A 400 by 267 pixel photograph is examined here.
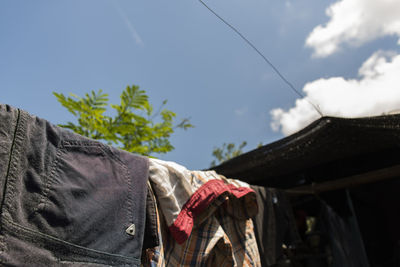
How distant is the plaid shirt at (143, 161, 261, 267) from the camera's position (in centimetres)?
127

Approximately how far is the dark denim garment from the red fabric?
22 cm

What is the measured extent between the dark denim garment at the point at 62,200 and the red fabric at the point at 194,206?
8.8 inches

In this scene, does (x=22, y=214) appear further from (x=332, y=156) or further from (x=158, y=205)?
(x=332, y=156)

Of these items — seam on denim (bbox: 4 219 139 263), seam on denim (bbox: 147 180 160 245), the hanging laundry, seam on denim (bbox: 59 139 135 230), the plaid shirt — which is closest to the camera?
seam on denim (bbox: 4 219 139 263)

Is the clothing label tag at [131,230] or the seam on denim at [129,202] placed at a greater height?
the seam on denim at [129,202]

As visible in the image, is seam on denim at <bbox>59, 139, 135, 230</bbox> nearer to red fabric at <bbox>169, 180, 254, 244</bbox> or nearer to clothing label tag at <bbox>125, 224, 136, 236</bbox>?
clothing label tag at <bbox>125, 224, 136, 236</bbox>

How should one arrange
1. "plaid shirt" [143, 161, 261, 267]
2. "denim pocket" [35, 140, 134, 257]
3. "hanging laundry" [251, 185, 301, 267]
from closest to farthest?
"denim pocket" [35, 140, 134, 257], "plaid shirt" [143, 161, 261, 267], "hanging laundry" [251, 185, 301, 267]

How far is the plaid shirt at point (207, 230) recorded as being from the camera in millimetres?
1268

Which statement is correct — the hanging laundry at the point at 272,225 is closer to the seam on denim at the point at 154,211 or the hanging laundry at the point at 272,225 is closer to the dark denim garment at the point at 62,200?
the seam on denim at the point at 154,211

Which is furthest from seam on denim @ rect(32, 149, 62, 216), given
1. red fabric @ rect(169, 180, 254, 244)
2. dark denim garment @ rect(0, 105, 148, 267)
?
red fabric @ rect(169, 180, 254, 244)

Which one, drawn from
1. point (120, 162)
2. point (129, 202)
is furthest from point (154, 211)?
point (120, 162)

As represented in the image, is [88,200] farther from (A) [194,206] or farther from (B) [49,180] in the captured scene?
(A) [194,206]

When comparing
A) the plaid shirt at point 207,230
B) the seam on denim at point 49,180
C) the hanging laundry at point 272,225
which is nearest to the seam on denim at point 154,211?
the plaid shirt at point 207,230

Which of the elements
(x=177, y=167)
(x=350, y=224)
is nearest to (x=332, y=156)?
(x=350, y=224)
